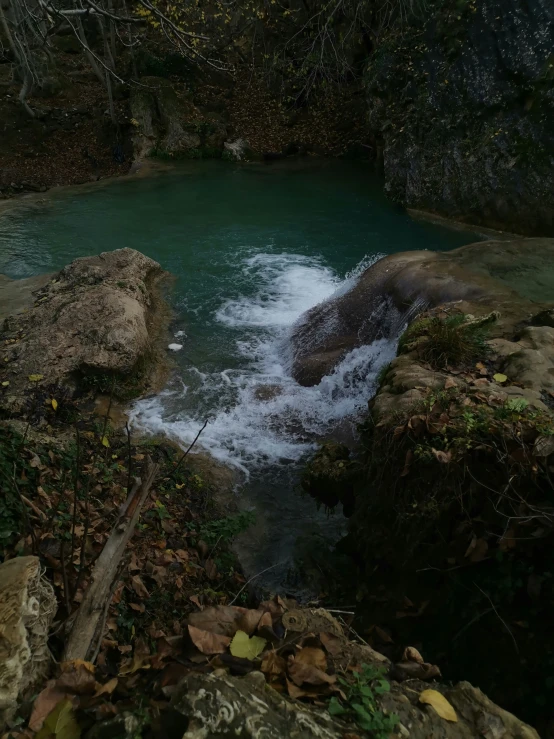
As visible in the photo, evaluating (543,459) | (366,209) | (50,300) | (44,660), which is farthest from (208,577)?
(366,209)

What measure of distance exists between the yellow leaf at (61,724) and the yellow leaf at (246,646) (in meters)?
0.59

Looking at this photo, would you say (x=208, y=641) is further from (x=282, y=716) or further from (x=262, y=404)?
(x=262, y=404)

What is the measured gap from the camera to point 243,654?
1.99 meters

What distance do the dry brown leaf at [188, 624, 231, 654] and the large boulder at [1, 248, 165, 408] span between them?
4.84 meters

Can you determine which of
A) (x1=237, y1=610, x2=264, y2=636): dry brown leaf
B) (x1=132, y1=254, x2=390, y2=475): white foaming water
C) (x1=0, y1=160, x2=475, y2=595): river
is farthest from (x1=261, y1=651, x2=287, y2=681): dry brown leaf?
(x1=132, y1=254, x2=390, y2=475): white foaming water

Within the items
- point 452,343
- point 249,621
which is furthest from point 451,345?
point 249,621

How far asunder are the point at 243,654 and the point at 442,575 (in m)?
2.10

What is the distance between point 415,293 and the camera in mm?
7105

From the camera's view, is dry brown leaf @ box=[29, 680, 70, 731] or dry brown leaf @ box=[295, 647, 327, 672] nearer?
dry brown leaf @ box=[29, 680, 70, 731]

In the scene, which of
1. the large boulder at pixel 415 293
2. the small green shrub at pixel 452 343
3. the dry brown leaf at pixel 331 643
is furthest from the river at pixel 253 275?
the dry brown leaf at pixel 331 643

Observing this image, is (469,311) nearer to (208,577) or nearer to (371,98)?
(208,577)

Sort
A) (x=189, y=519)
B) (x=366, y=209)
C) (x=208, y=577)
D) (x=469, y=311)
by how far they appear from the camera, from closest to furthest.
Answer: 1. (x=208, y=577)
2. (x=189, y=519)
3. (x=469, y=311)
4. (x=366, y=209)

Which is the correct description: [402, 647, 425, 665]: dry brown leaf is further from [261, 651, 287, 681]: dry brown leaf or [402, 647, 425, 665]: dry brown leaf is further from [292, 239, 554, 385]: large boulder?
[292, 239, 554, 385]: large boulder

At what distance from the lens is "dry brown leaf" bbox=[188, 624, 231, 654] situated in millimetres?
1998
